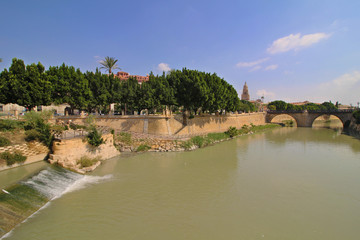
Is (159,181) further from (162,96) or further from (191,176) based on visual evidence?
(162,96)

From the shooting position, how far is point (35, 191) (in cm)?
1232

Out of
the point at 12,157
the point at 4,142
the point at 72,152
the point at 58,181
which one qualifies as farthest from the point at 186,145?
the point at 4,142

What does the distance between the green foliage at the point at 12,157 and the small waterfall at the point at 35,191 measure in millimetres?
3417

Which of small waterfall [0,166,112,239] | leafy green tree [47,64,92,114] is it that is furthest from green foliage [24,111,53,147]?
leafy green tree [47,64,92,114]

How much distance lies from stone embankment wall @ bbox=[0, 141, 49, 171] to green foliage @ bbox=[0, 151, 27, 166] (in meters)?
0.28

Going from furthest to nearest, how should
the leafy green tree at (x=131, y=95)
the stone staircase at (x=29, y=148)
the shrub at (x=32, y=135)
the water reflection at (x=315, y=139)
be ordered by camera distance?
the water reflection at (x=315, y=139)
the leafy green tree at (x=131, y=95)
the shrub at (x=32, y=135)
the stone staircase at (x=29, y=148)

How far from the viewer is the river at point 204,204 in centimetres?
955

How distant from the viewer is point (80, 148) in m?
19.4

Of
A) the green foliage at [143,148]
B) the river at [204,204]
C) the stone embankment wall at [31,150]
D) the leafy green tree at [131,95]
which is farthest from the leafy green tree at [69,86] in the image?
the river at [204,204]

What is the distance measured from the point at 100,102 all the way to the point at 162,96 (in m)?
11.4

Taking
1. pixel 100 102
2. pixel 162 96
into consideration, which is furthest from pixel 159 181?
pixel 100 102

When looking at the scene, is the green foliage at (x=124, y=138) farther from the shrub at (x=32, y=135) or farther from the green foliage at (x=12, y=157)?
the green foliage at (x=12, y=157)

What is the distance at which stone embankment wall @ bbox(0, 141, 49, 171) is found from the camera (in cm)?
1722

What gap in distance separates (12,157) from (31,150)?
5.88 feet
